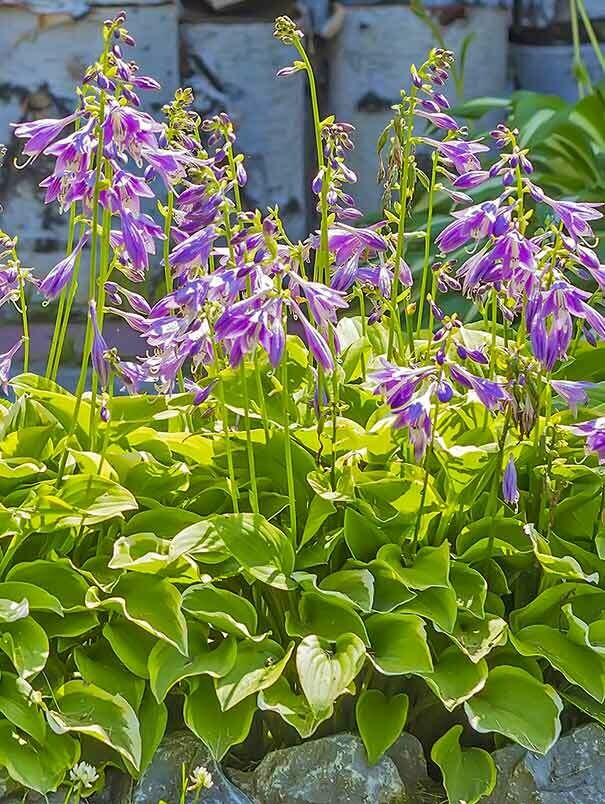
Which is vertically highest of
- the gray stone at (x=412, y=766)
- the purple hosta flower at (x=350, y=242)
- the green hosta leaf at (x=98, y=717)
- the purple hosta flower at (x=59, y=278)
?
the purple hosta flower at (x=350, y=242)

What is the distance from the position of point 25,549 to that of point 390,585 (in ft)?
1.62

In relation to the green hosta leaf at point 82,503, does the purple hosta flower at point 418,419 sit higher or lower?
higher

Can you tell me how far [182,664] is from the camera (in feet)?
5.05

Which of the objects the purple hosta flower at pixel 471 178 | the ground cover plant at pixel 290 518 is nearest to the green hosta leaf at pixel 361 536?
the ground cover plant at pixel 290 518

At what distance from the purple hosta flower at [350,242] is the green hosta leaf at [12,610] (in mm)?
625

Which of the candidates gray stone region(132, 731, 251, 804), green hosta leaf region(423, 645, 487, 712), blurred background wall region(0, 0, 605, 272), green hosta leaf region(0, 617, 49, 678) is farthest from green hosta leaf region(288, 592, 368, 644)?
blurred background wall region(0, 0, 605, 272)

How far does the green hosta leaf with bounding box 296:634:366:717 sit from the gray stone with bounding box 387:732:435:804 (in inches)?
8.1

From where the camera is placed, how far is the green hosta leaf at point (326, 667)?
1.45 metres

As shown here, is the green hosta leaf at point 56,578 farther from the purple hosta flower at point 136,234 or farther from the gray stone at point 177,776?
the purple hosta flower at point 136,234

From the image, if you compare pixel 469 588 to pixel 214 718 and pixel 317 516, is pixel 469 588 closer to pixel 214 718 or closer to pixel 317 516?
pixel 317 516

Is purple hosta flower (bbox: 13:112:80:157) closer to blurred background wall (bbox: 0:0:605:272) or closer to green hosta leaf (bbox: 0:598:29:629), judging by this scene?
green hosta leaf (bbox: 0:598:29:629)

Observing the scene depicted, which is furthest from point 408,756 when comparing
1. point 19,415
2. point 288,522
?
point 19,415

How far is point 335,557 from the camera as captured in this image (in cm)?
172

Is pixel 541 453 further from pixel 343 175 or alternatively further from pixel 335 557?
pixel 343 175
